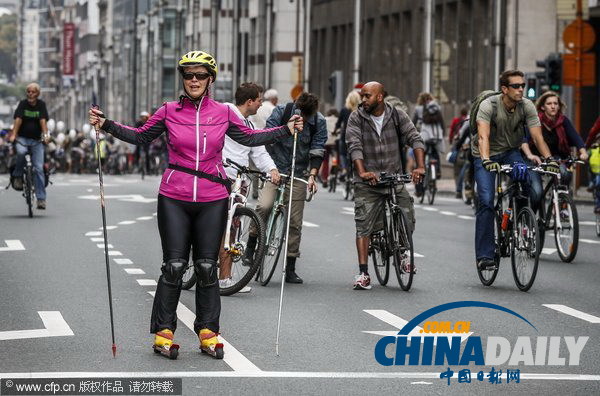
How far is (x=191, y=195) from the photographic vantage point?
35.2ft

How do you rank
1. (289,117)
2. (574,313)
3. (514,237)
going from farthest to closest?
1. (289,117)
2. (514,237)
3. (574,313)

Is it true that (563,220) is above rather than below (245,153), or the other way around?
below

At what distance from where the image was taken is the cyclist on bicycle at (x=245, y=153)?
1467 centimetres

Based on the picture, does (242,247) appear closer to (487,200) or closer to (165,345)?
(487,200)

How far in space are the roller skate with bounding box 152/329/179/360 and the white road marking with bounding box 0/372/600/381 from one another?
46 cm

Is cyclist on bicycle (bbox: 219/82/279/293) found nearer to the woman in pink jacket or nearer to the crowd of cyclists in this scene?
the crowd of cyclists

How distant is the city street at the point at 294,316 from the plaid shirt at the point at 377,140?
107cm

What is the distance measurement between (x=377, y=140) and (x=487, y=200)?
1088mm

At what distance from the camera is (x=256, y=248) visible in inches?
590

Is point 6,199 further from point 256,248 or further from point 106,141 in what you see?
point 106,141

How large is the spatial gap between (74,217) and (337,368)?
15830 mm

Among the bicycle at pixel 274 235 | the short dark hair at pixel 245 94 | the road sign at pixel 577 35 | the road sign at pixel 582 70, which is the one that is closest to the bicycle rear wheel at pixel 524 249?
the bicycle at pixel 274 235

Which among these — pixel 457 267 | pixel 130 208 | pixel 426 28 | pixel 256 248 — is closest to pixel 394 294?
pixel 256 248

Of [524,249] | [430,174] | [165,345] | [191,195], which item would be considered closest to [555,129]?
[524,249]
